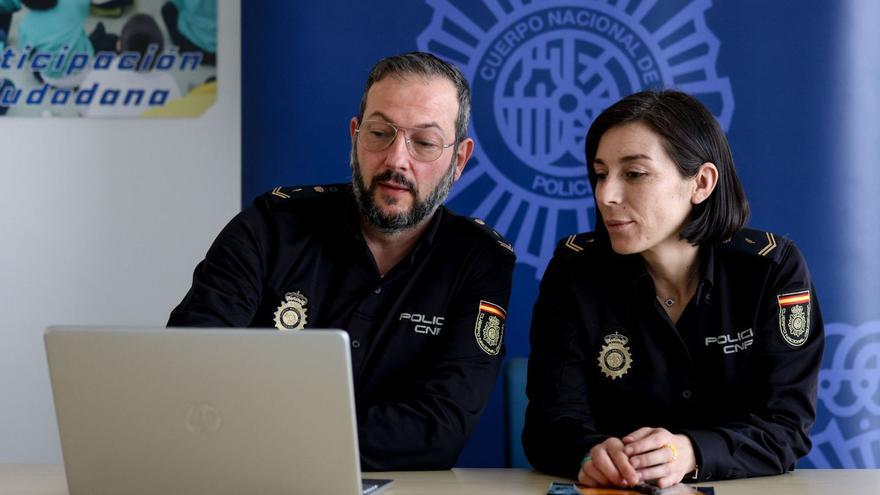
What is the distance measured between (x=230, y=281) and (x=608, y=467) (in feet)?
2.86

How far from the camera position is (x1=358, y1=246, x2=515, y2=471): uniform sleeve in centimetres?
178

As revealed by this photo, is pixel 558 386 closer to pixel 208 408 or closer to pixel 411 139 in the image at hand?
pixel 411 139

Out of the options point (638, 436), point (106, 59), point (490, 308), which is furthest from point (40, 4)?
point (638, 436)

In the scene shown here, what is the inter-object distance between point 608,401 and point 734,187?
0.51 metres

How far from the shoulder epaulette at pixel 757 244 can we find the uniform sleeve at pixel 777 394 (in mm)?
23

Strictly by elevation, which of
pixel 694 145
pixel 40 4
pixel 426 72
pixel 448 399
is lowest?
pixel 448 399

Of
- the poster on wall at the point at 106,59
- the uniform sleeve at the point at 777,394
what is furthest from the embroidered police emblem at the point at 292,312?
the poster on wall at the point at 106,59

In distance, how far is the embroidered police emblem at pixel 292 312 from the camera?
2088 mm

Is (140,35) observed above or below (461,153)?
above

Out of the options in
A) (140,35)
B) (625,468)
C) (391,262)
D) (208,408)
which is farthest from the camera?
(140,35)

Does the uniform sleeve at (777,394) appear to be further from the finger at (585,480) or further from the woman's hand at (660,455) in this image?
the finger at (585,480)

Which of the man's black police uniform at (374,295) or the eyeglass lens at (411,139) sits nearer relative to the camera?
the man's black police uniform at (374,295)

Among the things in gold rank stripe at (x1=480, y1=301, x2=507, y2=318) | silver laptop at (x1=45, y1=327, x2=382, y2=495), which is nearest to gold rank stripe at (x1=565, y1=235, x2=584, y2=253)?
gold rank stripe at (x1=480, y1=301, x2=507, y2=318)

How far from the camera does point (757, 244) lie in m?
2.01
